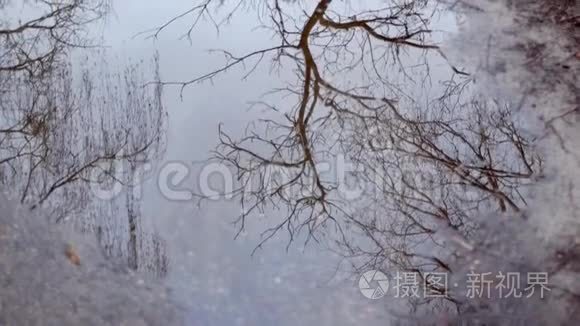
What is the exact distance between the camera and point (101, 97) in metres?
1.59

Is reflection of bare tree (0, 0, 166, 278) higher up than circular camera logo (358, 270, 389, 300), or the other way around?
reflection of bare tree (0, 0, 166, 278)

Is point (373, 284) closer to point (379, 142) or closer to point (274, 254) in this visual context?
point (274, 254)

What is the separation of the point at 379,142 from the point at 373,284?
42 cm

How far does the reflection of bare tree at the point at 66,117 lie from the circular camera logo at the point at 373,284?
1.80ft

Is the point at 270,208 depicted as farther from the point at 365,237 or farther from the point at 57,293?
the point at 57,293

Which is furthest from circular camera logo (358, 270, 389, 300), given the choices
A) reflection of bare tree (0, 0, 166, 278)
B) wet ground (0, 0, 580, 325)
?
reflection of bare tree (0, 0, 166, 278)

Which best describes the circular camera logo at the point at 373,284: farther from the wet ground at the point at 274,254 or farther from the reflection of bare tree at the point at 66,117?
the reflection of bare tree at the point at 66,117

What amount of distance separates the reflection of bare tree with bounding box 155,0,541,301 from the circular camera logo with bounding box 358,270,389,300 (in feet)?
0.10

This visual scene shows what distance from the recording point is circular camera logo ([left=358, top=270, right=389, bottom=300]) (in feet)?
4.54

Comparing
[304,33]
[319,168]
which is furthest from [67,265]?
[304,33]

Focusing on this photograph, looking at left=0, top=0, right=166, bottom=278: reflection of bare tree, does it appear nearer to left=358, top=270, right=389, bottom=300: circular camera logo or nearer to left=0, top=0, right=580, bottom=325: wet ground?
left=0, top=0, right=580, bottom=325: wet ground

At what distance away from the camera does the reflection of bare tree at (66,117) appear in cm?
142

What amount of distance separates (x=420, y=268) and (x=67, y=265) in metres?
0.90

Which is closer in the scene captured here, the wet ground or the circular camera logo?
the wet ground
